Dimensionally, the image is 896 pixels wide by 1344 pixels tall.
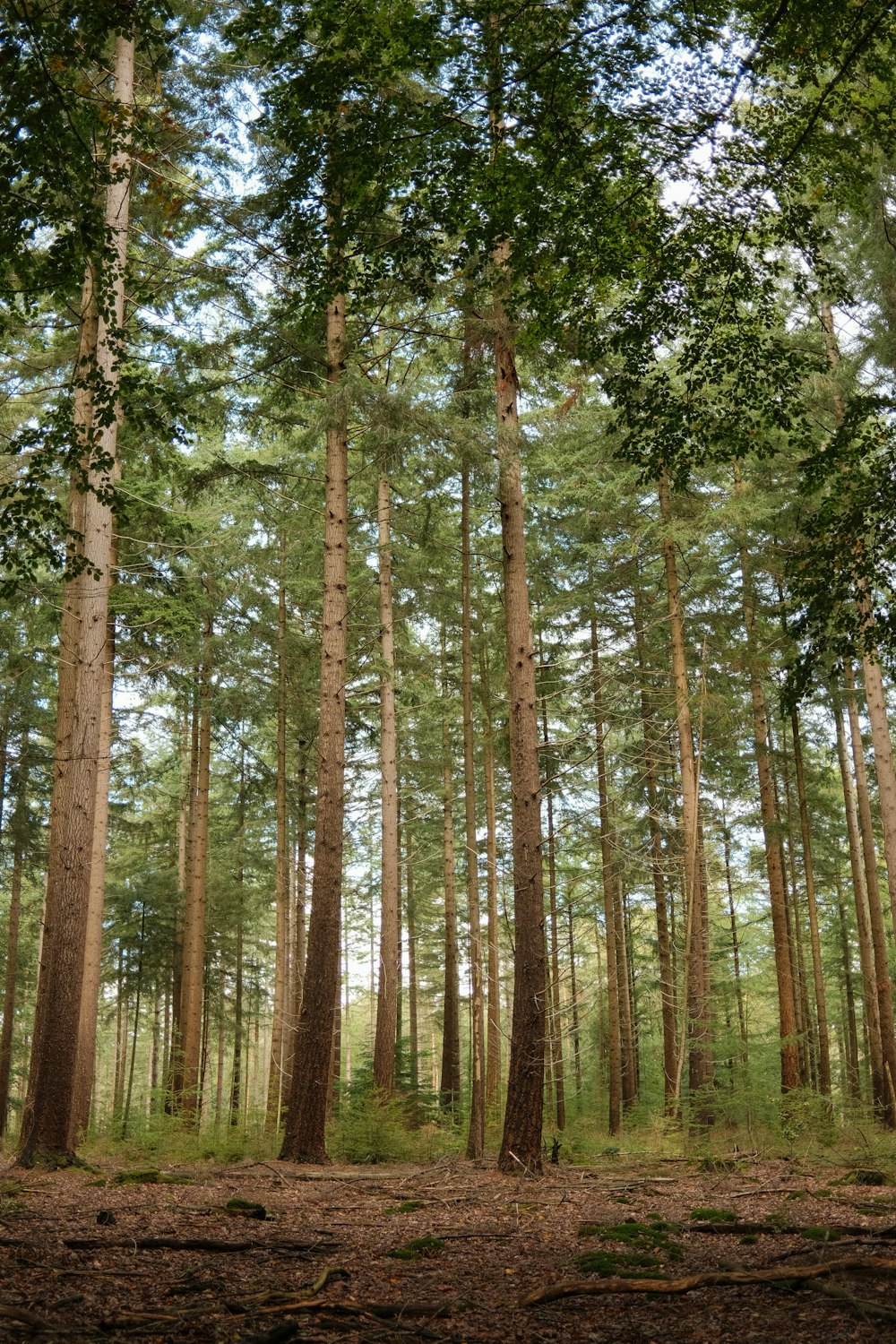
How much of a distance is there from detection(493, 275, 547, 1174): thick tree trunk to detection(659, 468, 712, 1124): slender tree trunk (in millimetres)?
5239

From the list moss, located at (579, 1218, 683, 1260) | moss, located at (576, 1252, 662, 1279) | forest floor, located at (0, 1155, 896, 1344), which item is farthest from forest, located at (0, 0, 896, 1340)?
moss, located at (579, 1218, 683, 1260)

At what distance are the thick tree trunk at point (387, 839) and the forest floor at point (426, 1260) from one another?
607 centimetres

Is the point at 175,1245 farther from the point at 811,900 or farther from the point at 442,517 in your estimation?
the point at 811,900

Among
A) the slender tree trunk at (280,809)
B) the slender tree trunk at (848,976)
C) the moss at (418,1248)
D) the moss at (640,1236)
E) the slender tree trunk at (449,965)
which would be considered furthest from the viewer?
the slender tree trunk at (848,976)

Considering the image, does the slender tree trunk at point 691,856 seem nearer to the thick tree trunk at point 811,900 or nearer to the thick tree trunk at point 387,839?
the thick tree trunk at point 811,900

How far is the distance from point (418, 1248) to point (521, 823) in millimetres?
5063

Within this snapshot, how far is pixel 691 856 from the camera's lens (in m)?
15.4

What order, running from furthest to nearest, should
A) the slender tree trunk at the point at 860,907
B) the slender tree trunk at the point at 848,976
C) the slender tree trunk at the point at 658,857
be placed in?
the slender tree trunk at the point at 848,976 < the slender tree trunk at the point at 860,907 < the slender tree trunk at the point at 658,857

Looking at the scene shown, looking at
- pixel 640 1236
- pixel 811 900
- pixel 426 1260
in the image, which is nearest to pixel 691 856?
pixel 811 900

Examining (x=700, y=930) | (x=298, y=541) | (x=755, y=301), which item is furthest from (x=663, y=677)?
(x=755, y=301)

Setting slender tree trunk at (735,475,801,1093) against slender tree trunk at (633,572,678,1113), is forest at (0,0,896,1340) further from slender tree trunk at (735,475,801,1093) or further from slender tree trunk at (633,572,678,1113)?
slender tree trunk at (633,572,678,1113)

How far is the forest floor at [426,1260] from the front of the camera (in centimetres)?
424

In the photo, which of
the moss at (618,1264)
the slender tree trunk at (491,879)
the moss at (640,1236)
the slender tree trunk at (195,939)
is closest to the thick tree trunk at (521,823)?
the moss at (640,1236)

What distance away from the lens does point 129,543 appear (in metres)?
15.5
